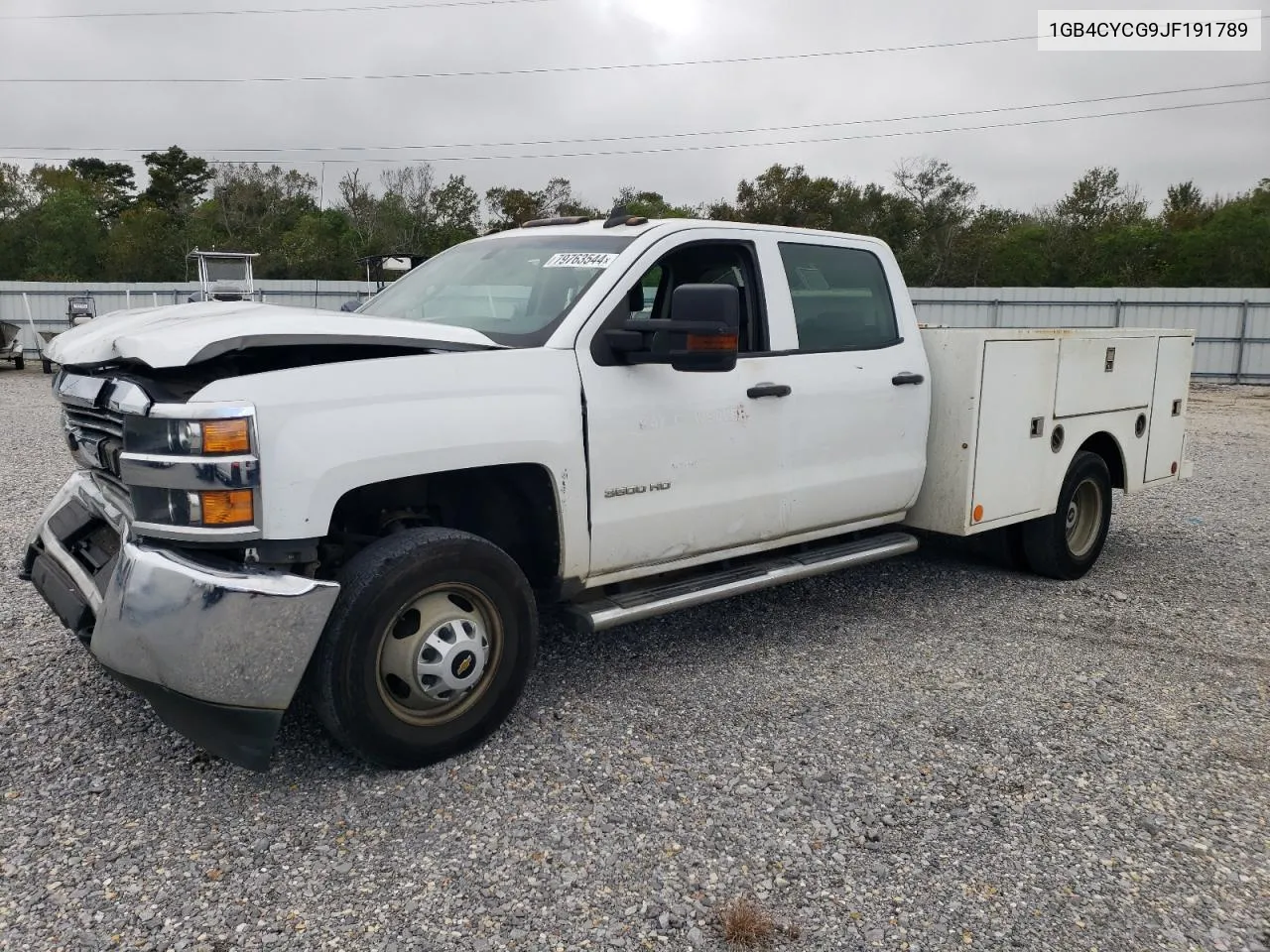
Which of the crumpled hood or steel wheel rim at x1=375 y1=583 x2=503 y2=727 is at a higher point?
the crumpled hood

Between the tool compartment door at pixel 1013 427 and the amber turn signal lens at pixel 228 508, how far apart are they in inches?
150

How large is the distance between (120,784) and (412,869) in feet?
3.76

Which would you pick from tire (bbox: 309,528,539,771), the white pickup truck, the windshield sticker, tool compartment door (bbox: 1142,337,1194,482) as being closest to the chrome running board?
the white pickup truck

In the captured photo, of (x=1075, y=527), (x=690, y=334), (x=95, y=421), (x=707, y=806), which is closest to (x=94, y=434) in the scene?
(x=95, y=421)

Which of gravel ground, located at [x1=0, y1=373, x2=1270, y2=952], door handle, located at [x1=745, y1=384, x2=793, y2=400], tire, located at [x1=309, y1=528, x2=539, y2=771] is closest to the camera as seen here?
gravel ground, located at [x1=0, y1=373, x2=1270, y2=952]

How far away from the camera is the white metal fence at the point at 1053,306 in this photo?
2341cm

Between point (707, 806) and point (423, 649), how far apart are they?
1.09 m

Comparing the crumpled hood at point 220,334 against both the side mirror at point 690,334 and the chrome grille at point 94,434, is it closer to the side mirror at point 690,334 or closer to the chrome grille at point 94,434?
the chrome grille at point 94,434

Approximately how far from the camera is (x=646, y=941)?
273 centimetres

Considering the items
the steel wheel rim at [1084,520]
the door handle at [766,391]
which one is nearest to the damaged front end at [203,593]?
the door handle at [766,391]

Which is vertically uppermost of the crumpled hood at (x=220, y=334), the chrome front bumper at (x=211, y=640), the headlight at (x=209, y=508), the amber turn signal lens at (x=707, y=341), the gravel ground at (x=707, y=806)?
the crumpled hood at (x=220, y=334)

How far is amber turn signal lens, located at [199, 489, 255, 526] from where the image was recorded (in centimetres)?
313

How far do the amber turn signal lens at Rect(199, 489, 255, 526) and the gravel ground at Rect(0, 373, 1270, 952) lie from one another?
0.95m

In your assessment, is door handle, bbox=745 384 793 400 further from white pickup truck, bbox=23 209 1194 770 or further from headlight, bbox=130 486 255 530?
headlight, bbox=130 486 255 530
